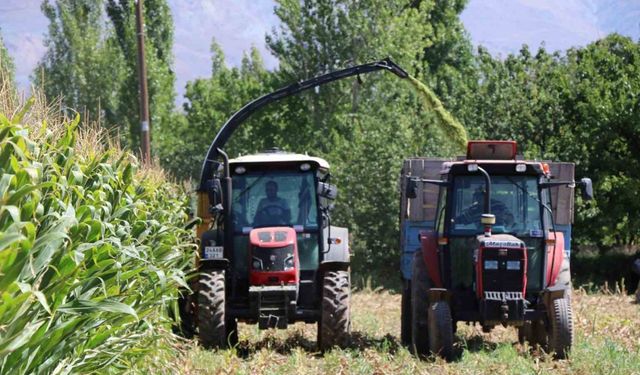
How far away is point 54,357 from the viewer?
627 centimetres

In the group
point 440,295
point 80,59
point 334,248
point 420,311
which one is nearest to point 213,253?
point 334,248

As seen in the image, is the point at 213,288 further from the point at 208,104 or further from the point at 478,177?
the point at 208,104

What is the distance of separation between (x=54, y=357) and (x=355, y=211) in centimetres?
2292

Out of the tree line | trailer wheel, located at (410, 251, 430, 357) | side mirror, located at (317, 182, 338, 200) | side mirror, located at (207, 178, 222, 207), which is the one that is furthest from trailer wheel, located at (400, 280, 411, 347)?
the tree line

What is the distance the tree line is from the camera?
2727cm

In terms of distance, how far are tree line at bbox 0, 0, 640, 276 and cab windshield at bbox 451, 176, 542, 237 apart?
5.13 metres

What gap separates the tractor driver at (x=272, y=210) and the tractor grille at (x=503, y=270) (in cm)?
251

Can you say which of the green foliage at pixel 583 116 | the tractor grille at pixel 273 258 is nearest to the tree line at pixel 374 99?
the green foliage at pixel 583 116

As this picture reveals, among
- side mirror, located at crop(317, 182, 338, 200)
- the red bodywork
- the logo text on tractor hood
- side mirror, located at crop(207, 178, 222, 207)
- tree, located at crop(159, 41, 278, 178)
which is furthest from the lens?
tree, located at crop(159, 41, 278, 178)

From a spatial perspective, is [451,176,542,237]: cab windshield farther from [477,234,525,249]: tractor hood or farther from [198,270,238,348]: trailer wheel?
[198,270,238,348]: trailer wheel

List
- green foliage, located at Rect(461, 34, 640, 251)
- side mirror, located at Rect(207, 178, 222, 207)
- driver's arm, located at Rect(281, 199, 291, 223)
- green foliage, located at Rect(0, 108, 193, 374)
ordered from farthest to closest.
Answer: green foliage, located at Rect(461, 34, 640, 251)
driver's arm, located at Rect(281, 199, 291, 223)
side mirror, located at Rect(207, 178, 222, 207)
green foliage, located at Rect(0, 108, 193, 374)

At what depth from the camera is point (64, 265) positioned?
5996 millimetres

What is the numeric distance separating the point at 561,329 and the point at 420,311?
5.02ft

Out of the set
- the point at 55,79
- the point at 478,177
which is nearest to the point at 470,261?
the point at 478,177
